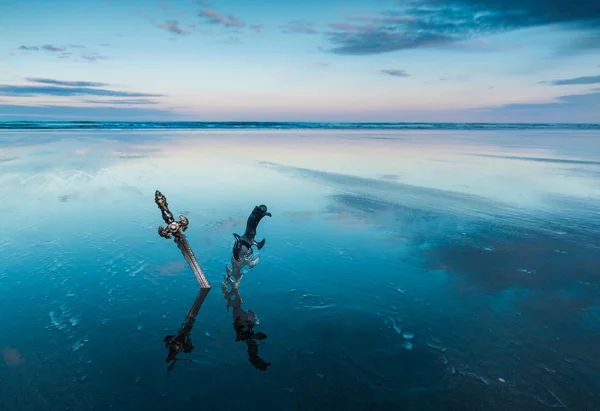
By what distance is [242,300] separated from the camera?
987 centimetres

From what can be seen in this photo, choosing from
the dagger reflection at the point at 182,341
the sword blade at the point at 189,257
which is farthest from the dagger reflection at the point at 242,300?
the dagger reflection at the point at 182,341

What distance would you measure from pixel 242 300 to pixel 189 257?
1.81m

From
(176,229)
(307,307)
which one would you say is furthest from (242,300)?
(176,229)

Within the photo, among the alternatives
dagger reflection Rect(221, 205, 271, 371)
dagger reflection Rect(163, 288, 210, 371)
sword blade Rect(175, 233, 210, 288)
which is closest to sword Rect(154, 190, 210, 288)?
sword blade Rect(175, 233, 210, 288)

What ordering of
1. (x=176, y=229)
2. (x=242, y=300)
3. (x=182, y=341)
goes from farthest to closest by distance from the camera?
(x=242, y=300) → (x=176, y=229) → (x=182, y=341)

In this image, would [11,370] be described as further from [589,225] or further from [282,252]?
[589,225]

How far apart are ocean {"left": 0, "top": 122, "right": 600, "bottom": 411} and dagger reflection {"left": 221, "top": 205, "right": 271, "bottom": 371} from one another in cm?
7

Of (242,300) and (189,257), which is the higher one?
(189,257)

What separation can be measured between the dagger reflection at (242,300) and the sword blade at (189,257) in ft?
1.94

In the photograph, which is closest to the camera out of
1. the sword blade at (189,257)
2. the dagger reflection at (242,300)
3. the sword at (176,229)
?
the dagger reflection at (242,300)

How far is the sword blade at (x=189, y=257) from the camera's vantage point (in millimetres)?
9578

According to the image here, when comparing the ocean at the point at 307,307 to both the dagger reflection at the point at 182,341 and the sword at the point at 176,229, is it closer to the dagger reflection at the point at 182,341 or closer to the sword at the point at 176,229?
the dagger reflection at the point at 182,341

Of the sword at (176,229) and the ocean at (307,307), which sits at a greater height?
the sword at (176,229)

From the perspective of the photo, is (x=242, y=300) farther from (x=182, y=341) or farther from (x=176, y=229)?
(x=176, y=229)
